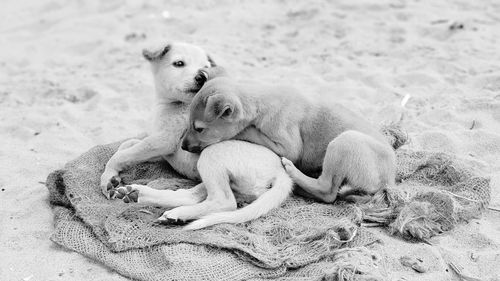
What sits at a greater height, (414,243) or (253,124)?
(253,124)

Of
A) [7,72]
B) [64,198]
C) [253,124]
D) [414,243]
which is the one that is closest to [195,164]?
[253,124]

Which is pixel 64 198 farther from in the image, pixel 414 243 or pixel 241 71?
pixel 241 71

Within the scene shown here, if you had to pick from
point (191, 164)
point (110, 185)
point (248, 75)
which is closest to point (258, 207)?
→ point (191, 164)

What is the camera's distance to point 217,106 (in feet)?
16.1

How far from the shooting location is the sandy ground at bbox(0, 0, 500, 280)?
4637 millimetres

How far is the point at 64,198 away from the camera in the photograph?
5066mm

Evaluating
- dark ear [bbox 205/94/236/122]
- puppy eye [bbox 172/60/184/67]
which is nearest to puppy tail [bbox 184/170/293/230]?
dark ear [bbox 205/94/236/122]

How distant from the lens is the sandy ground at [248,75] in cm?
464

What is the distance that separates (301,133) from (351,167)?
1.97 ft

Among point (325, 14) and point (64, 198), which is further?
point (325, 14)

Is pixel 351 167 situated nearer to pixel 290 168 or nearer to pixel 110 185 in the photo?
pixel 290 168

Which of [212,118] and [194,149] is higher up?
[212,118]

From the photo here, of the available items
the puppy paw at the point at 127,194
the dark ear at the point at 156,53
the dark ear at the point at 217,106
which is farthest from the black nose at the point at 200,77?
the puppy paw at the point at 127,194

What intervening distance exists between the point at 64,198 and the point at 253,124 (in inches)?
63.0
